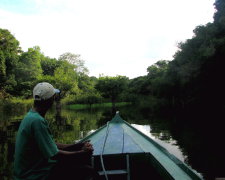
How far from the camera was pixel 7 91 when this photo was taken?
31.6m

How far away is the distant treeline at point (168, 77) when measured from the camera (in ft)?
58.9

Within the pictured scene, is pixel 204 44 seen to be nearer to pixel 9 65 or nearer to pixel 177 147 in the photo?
pixel 177 147

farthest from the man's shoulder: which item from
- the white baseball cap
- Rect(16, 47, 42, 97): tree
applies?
Rect(16, 47, 42, 97): tree

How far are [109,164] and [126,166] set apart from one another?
0.30 m

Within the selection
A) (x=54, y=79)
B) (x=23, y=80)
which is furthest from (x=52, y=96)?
(x=23, y=80)

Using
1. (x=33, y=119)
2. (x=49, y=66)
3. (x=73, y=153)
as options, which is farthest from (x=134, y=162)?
(x=49, y=66)

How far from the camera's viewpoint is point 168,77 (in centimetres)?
2491

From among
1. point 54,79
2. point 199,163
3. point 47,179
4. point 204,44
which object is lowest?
point 199,163

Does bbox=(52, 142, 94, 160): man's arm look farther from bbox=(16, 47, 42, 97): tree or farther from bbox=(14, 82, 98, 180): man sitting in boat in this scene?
bbox=(16, 47, 42, 97): tree

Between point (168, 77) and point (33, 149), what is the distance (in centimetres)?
2418

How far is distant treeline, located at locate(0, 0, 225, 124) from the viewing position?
707 inches

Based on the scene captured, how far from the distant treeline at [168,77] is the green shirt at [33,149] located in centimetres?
1705

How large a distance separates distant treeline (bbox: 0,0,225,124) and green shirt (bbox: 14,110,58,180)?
1705cm

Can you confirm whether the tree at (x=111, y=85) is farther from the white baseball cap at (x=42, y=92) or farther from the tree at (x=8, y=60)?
the white baseball cap at (x=42, y=92)
